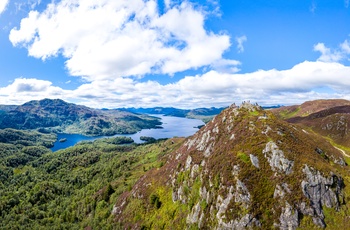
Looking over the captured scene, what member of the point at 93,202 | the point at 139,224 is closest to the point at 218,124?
the point at 139,224

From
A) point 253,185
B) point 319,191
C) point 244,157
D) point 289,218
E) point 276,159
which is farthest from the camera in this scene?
point 244,157

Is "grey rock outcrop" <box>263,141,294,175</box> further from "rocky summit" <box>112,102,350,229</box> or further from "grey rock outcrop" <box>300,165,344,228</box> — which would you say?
"grey rock outcrop" <box>300,165,344,228</box>

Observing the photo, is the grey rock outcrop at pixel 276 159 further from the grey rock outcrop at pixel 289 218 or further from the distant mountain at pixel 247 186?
the grey rock outcrop at pixel 289 218

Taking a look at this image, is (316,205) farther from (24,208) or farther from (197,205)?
(24,208)

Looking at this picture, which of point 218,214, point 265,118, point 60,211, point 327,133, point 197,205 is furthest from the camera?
point 327,133

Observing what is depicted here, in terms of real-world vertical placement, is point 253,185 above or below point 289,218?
above

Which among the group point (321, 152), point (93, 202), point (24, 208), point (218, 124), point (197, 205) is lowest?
point (24, 208)

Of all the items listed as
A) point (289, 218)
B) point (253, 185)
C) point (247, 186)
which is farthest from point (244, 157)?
point (289, 218)

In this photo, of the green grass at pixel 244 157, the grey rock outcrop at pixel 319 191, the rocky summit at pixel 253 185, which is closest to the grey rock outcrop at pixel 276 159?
the rocky summit at pixel 253 185

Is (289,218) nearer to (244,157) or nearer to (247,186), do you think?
(247,186)
